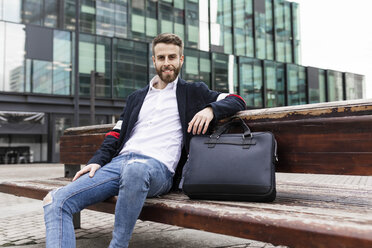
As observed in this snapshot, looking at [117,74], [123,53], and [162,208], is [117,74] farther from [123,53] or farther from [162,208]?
[162,208]

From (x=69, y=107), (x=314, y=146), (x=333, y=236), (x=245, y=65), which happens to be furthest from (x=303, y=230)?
(x=245, y=65)

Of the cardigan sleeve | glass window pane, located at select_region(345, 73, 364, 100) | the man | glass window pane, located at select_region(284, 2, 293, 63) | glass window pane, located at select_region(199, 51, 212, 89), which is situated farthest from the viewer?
glass window pane, located at select_region(345, 73, 364, 100)

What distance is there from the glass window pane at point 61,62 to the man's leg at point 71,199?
21.0 meters

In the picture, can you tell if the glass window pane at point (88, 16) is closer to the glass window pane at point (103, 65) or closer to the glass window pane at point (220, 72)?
the glass window pane at point (103, 65)

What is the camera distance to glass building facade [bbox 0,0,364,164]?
21.8m

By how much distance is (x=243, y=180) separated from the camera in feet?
6.94

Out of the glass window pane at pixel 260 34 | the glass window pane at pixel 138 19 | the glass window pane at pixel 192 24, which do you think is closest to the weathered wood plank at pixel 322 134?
the glass window pane at pixel 138 19

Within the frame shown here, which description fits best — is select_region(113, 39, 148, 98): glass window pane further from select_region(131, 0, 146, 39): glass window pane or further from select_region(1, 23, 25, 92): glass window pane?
select_region(1, 23, 25, 92): glass window pane

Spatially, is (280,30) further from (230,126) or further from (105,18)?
(230,126)

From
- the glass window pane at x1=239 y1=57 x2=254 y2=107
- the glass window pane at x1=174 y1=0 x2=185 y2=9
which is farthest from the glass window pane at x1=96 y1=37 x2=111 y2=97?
the glass window pane at x1=239 y1=57 x2=254 y2=107

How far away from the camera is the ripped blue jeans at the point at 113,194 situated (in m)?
2.13

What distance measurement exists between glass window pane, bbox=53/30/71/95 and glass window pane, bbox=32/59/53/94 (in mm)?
306

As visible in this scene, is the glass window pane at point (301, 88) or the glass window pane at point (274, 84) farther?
the glass window pane at point (301, 88)

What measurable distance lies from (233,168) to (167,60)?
115cm
